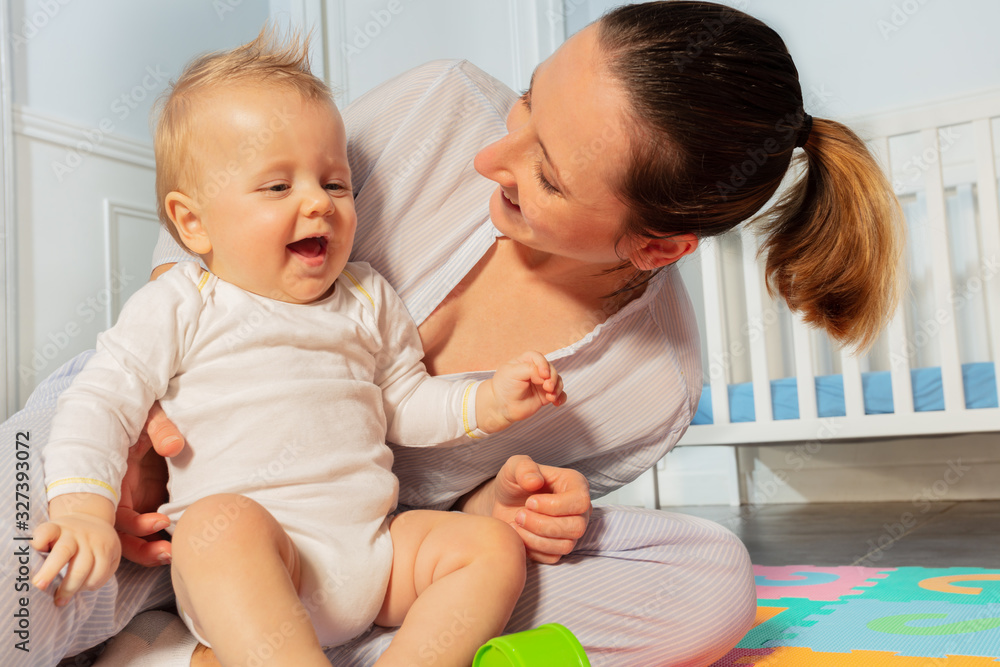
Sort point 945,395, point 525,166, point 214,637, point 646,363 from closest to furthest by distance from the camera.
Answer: point 214,637 < point 525,166 < point 646,363 < point 945,395

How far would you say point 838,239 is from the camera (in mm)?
830

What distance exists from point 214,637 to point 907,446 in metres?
2.52

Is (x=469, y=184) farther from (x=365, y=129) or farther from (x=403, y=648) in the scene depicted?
(x=403, y=648)

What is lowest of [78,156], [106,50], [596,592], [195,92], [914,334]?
[596,592]

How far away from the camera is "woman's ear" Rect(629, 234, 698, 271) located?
78 centimetres

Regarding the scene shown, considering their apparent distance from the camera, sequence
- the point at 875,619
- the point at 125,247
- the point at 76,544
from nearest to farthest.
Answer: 1. the point at 76,544
2. the point at 875,619
3. the point at 125,247

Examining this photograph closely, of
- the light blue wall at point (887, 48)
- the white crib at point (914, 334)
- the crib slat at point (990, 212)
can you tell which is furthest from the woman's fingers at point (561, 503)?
the light blue wall at point (887, 48)

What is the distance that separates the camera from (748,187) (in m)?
0.75

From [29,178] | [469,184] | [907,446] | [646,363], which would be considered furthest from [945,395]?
[29,178]

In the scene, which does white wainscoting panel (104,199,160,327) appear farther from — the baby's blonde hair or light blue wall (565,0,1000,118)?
light blue wall (565,0,1000,118)

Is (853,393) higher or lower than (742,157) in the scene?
lower

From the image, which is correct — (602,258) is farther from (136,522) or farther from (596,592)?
(136,522)

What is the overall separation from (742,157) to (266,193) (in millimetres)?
413

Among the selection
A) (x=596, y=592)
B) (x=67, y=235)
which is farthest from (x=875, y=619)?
(x=67, y=235)
